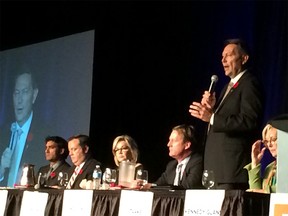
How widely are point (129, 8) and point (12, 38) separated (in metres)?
1.74

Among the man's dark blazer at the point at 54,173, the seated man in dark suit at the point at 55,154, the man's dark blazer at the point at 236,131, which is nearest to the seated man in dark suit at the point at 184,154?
the man's dark blazer at the point at 236,131

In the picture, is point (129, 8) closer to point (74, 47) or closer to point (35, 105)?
point (74, 47)

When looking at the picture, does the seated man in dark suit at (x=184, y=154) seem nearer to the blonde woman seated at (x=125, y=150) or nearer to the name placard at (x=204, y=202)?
the blonde woman seated at (x=125, y=150)

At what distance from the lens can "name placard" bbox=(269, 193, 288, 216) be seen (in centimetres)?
235

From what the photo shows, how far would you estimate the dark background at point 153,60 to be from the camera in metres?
6.00

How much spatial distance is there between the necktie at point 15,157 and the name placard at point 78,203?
136 inches

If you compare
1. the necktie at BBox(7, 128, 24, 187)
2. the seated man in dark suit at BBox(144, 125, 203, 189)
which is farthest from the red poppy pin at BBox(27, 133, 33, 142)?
the seated man in dark suit at BBox(144, 125, 203, 189)

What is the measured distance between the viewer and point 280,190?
8.13 feet

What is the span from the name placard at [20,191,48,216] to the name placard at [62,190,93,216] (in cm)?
18

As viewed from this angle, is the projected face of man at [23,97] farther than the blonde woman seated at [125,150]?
Yes

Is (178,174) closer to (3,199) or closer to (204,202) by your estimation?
(3,199)

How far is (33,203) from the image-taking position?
3.47m

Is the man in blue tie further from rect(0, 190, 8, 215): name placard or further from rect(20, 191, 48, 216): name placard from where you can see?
rect(20, 191, 48, 216): name placard

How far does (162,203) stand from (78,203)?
529mm
